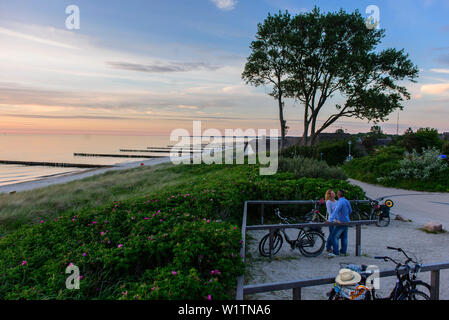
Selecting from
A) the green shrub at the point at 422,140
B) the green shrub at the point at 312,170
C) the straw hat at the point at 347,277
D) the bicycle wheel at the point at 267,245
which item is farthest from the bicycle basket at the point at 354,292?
the green shrub at the point at 422,140

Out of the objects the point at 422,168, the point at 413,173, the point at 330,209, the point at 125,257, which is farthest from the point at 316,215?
the point at 422,168

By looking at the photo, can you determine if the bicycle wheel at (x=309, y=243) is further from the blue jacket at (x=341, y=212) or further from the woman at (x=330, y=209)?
the blue jacket at (x=341, y=212)

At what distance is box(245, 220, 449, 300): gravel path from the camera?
5.49m

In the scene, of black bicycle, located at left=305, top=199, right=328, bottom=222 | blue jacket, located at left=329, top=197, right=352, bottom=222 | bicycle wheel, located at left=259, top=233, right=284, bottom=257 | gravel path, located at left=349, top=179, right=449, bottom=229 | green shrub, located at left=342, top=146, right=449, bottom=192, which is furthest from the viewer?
green shrub, located at left=342, top=146, right=449, bottom=192

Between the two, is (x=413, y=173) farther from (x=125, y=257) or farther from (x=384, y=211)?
(x=125, y=257)

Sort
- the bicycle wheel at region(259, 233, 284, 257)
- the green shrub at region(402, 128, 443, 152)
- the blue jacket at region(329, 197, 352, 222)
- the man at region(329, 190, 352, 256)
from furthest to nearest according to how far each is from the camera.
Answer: the green shrub at region(402, 128, 443, 152) < the blue jacket at region(329, 197, 352, 222) < the man at region(329, 190, 352, 256) < the bicycle wheel at region(259, 233, 284, 257)

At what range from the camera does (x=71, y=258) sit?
4.85 m

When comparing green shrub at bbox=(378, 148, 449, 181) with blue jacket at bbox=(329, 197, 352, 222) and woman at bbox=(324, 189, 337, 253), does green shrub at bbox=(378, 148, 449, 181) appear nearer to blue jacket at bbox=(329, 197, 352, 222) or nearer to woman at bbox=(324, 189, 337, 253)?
woman at bbox=(324, 189, 337, 253)

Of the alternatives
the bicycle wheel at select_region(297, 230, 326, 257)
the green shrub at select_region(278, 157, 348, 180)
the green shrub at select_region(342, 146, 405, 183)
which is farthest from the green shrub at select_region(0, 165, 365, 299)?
the green shrub at select_region(342, 146, 405, 183)

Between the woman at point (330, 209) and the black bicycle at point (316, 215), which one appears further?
the black bicycle at point (316, 215)

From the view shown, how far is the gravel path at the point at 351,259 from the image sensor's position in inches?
216

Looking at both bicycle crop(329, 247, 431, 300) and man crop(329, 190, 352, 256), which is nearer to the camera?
bicycle crop(329, 247, 431, 300)
